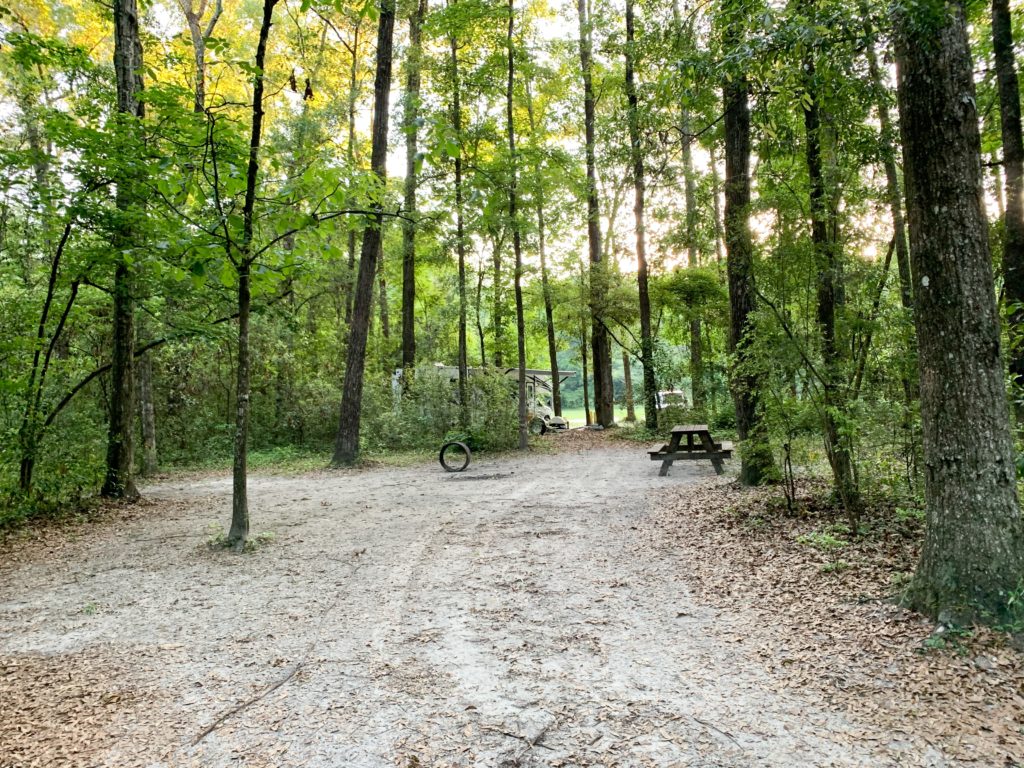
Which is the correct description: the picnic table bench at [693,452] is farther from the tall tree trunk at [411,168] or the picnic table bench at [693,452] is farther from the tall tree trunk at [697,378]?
the tall tree trunk at [411,168]

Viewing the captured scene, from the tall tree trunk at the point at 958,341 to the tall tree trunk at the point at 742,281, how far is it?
2.43 m

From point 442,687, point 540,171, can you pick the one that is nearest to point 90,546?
point 442,687

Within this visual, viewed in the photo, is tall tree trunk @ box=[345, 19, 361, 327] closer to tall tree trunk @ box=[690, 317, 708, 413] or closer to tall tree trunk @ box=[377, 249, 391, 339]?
tall tree trunk @ box=[377, 249, 391, 339]

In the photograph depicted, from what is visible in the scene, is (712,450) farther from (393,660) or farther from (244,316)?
(393,660)

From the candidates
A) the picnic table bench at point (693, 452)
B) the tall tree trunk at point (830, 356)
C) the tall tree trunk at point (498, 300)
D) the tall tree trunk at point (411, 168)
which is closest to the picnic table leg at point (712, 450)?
the picnic table bench at point (693, 452)

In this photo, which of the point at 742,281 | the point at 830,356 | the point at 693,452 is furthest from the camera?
the point at 693,452

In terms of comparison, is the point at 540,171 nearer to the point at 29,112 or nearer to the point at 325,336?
the point at 325,336

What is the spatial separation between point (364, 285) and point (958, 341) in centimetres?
1151

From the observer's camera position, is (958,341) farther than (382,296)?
No

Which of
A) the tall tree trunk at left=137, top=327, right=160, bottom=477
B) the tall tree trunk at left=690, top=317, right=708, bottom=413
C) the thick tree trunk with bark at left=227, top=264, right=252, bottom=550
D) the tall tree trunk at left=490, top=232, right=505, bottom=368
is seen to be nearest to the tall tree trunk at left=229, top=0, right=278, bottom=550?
the thick tree trunk with bark at left=227, top=264, right=252, bottom=550

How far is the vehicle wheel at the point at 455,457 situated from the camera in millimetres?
11812

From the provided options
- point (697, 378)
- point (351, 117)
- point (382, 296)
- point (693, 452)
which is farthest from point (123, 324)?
point (382, 296)

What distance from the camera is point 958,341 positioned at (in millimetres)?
3396

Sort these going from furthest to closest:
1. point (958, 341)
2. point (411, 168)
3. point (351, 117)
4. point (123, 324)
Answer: point (351, 117), point (411, 168), point (123, 324), point (958, 341)
